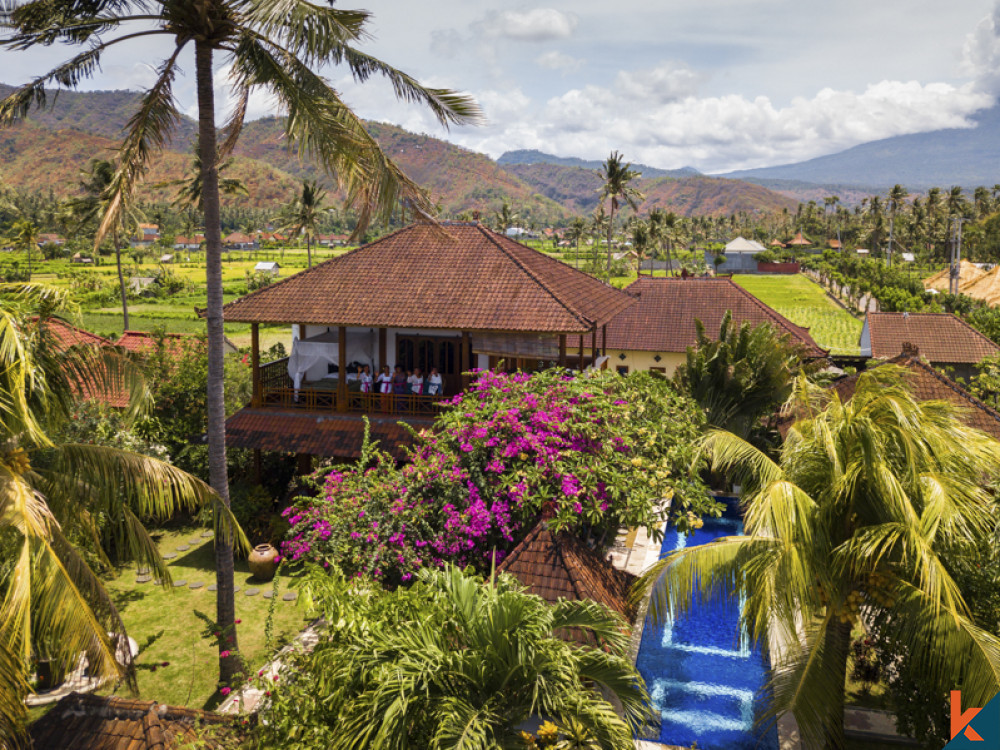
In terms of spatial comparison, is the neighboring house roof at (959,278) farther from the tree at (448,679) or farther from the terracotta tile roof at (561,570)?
the tree at (448,679)

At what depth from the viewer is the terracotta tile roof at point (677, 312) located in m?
32.0

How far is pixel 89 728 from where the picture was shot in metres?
8.02

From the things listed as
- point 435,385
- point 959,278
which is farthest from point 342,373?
point 959,278

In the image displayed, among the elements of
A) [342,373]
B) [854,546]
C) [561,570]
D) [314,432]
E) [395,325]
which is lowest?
[561,570]

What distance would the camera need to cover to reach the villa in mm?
16906

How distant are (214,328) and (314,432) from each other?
21.9 ft

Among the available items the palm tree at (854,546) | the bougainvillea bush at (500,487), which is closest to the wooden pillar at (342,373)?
the bougainvillea bush at (500,487)

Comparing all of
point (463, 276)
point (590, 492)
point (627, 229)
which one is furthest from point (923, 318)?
point (627, 229)

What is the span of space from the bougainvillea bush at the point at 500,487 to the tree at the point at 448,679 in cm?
447

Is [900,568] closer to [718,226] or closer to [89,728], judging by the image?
[89,728]

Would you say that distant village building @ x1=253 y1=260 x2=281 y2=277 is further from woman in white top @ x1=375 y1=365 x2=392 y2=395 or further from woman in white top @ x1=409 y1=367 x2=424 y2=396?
woman in white top @ x1=409 y1=367 x2=424 y2=396

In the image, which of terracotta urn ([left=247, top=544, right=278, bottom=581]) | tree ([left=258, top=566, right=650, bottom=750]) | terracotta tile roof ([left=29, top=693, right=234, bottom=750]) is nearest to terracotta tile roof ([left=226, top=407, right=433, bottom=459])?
terracotta urn ([left=247, top=544, right=278, bottom=581])

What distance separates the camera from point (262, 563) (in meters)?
15.7

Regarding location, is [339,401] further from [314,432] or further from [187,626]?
[187,626]
